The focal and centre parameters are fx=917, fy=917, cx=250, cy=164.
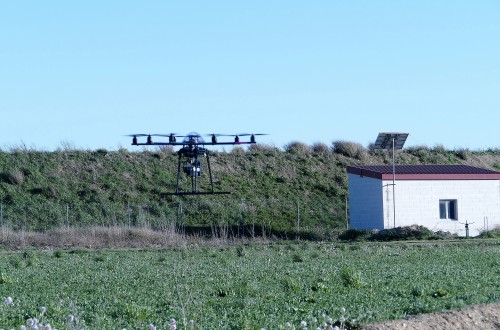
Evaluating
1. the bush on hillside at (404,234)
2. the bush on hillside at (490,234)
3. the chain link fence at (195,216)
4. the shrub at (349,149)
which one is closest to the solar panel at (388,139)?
the chain link fence at (195,216)

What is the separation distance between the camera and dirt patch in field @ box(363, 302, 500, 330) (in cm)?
1170

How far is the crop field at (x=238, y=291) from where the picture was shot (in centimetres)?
1195

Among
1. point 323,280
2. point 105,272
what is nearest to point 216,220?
point 105,272

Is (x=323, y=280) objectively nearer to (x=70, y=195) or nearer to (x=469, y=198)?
(x=469, y=198)

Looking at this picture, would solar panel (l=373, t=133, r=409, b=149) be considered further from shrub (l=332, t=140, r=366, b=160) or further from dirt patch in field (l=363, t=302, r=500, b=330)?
dirt patch in field (l=363, t=302, r=500, b=330)

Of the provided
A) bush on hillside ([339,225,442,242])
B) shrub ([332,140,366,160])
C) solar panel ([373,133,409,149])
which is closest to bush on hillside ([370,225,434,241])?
bush on hillside ([339,225,442,242])

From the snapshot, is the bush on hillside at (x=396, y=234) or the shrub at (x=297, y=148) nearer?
the bush on hillside at (x=396, y=234)

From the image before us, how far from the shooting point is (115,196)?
5256cm

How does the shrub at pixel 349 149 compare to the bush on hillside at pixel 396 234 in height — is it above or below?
above

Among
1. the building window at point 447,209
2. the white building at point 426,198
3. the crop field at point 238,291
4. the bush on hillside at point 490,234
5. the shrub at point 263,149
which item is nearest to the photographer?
the crop field at point 238,291

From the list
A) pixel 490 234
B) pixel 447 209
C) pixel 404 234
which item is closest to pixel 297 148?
pixel 447 209

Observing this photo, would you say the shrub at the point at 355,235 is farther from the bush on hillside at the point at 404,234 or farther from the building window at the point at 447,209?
the building window at the point at 447,209

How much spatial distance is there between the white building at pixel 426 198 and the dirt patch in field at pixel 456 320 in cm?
3121

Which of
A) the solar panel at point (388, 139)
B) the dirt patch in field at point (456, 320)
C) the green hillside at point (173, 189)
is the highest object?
the solar panel at point (388, 139)
